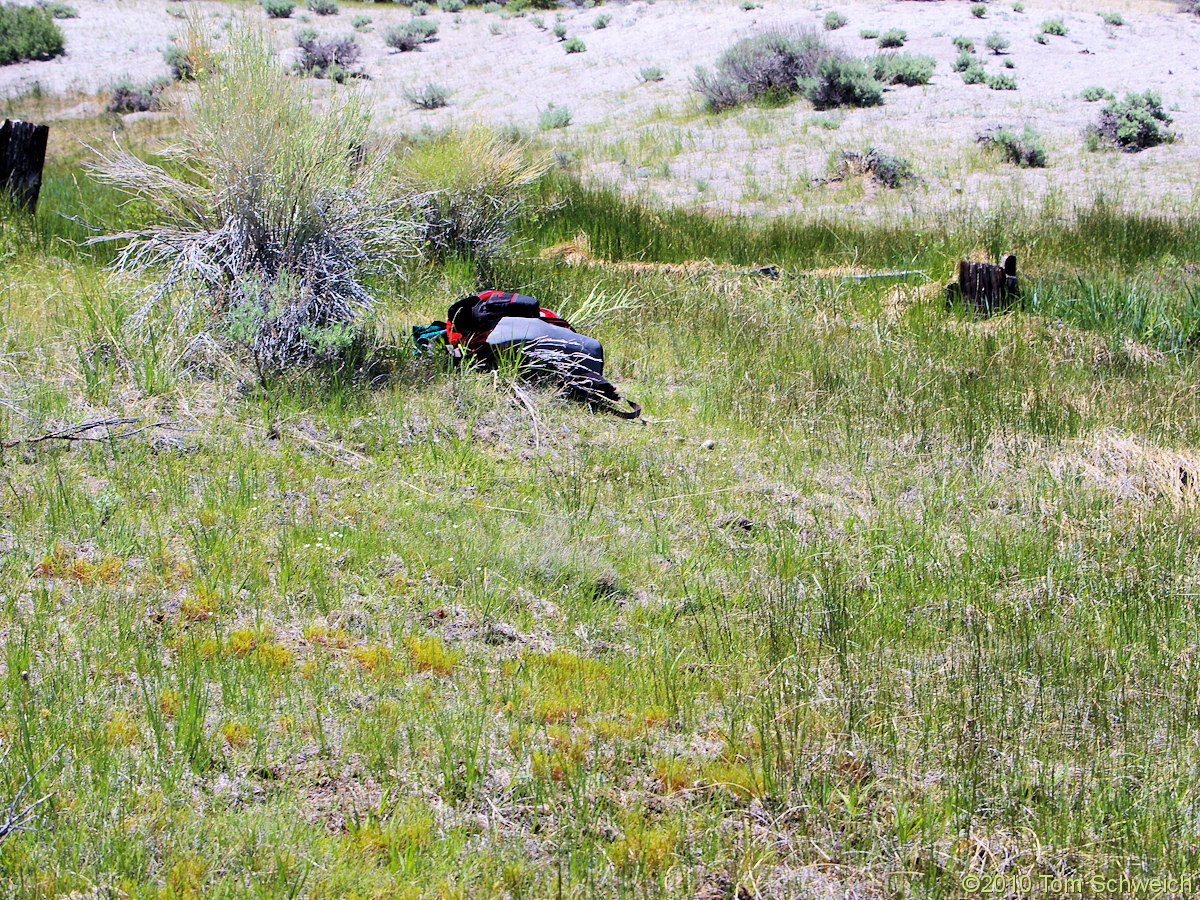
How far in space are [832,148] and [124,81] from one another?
17474 mm

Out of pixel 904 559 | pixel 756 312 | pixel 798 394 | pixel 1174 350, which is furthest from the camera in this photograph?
pixel 756 312

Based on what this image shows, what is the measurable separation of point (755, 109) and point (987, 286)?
11704 mm

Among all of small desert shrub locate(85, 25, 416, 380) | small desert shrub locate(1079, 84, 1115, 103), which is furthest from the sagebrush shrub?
small desert shrub locate(85, 25, 416, 380)

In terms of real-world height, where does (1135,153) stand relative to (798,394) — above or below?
above

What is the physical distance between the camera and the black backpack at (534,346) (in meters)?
5.91

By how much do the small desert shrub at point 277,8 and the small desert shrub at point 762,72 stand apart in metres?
19.3

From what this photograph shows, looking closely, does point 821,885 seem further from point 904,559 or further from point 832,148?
point 832,148

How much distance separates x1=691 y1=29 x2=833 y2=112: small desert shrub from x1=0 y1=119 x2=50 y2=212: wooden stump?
Result: 13222 millimetres

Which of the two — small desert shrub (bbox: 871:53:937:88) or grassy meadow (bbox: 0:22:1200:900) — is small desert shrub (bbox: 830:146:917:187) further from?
grassy meadow (bbox: 0:22:1200:900)

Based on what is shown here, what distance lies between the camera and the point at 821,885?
228 cm

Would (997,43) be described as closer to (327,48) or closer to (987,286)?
(987,286)

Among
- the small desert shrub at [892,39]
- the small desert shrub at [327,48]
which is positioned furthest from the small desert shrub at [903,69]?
the small desert shrub at [327,48]

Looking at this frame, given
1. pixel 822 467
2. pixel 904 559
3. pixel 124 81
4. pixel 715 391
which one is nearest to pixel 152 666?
pixel 904 559

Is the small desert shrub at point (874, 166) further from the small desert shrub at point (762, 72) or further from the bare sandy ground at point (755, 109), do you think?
the small desert shrub at point (762, 72)
